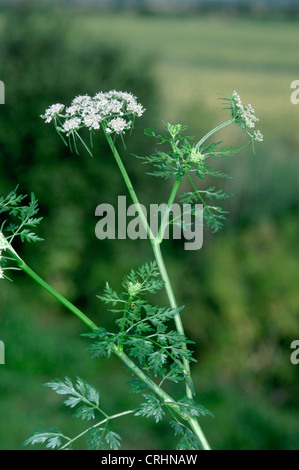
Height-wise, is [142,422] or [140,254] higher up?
[140,254]

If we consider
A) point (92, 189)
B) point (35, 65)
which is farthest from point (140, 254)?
point (35, 65)

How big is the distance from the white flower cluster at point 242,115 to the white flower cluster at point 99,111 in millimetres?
196

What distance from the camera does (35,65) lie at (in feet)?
25.5

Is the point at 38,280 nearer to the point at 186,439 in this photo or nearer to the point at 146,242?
the point at 186,439

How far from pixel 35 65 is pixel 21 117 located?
26.7 inches

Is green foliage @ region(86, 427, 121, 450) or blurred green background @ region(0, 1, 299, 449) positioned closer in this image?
green foliage @ region(86, 427, 121, 450)

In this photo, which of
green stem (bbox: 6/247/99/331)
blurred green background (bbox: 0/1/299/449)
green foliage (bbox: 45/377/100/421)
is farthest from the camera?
blurred green background (bbox: 0/1/299/449)

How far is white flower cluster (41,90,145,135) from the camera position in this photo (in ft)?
3.85

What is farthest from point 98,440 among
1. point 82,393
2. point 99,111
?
point 99,111

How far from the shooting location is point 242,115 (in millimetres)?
1241

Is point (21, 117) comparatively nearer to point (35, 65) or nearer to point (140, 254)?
point (35, 65)

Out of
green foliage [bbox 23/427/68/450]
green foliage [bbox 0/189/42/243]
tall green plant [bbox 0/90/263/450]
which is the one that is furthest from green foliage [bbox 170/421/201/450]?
green foliage [bbox 0/189/42/243]

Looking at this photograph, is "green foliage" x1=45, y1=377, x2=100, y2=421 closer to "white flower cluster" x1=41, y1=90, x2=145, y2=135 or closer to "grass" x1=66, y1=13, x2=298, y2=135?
"white flower cluster" x1=41, y1=90, x2=145, y2=135

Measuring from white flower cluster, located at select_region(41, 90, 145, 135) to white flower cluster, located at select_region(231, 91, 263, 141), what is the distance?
0.20 metres
